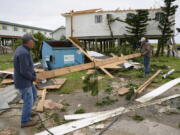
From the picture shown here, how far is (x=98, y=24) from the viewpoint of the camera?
19219 mm

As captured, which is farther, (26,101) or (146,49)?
(146,49)

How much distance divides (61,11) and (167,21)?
11842mm

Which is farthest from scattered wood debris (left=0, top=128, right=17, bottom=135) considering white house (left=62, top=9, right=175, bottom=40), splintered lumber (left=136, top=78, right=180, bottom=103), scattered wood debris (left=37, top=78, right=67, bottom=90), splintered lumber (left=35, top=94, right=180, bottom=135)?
white house (left=62, top=9, right=175, bottom=40)

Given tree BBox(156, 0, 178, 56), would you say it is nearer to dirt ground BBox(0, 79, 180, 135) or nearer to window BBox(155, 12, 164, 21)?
window BBox(155, 12, 164, 21)

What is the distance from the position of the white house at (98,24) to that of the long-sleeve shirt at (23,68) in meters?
16.4

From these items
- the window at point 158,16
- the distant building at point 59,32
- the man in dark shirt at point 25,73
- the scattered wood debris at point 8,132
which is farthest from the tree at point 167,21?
the distant building at point 59,32

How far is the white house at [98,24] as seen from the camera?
1819cm

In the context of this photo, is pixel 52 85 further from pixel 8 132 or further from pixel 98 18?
pixel 98 18

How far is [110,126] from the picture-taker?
365cm

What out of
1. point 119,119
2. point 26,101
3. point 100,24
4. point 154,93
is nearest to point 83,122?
point 119,119

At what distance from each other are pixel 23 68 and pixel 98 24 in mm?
16803

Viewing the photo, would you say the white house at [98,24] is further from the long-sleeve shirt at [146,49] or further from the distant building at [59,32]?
the distant building at [59,32]

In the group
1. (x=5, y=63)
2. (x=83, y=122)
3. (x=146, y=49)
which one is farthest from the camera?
(x=5, y=63)

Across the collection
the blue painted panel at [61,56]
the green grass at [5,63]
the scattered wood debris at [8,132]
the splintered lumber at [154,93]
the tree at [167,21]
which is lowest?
the scattered wood debris at [8,132]
